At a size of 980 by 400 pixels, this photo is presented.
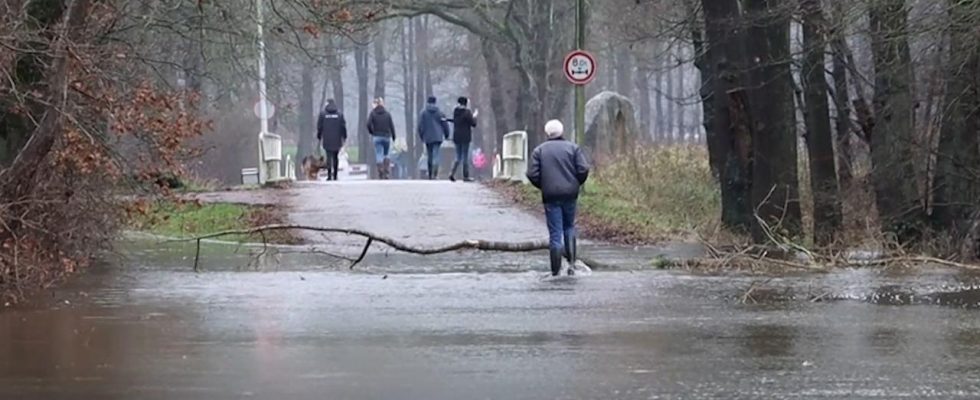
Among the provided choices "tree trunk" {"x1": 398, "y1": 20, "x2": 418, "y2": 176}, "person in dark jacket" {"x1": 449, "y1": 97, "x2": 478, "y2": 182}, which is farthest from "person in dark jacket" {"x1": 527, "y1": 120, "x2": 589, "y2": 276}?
"tree trunk" {"x1": 398, "y1": 20, "x2": 418, "y2": 176}

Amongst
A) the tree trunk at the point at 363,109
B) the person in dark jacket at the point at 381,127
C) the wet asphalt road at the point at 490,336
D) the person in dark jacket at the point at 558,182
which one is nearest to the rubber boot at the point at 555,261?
the person in dark jacket at the point at 558,182

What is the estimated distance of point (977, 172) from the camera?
21.3 m

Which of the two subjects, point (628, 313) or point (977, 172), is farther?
point (977, 172)

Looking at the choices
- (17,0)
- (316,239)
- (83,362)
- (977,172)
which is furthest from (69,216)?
(977,172)

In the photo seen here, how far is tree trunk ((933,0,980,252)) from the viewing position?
65.3ft

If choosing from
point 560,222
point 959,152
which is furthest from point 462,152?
point 560,222

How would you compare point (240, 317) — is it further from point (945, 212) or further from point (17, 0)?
point (945, 212)

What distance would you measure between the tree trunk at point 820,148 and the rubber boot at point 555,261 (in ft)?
24.7

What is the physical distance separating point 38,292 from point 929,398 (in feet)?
27.5

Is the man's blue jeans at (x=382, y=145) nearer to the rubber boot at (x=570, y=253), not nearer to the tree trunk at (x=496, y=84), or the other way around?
the tree trunk at (x=496, y=84)

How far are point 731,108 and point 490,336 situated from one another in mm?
13010

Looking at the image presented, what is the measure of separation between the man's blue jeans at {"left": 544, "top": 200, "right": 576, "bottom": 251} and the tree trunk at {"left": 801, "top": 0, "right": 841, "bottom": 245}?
7.49 meters

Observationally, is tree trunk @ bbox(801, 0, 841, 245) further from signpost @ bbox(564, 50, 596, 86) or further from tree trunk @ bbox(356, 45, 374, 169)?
tree trunk @ bbox(356, 45, 374, 169)

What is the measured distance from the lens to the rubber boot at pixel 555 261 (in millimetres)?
15641
